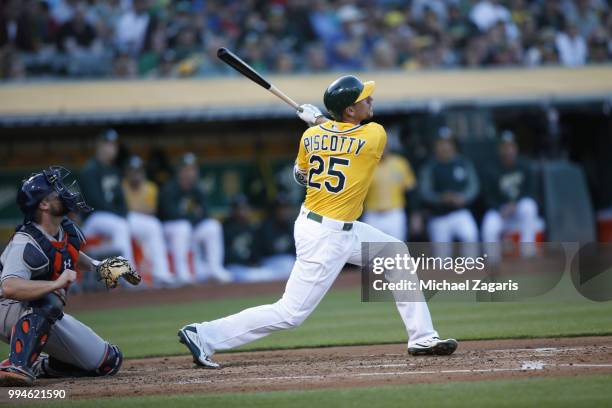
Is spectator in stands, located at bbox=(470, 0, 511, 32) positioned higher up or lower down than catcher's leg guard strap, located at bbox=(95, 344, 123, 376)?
higher up

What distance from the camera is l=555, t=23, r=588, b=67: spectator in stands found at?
1578 cm

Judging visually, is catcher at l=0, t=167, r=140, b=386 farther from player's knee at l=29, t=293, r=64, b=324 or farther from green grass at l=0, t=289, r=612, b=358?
green grass at l=0, t=289, r=612, b=358

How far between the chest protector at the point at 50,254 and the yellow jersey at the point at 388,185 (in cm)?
788

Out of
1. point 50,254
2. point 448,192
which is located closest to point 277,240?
point 448,192

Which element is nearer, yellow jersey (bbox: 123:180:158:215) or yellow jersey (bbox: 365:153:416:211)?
yellow jersey (bbox: 123:180:158:215)

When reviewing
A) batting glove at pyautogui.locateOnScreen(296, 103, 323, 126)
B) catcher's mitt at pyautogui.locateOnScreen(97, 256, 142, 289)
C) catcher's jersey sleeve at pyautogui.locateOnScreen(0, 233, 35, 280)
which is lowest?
catcher's mitt at pyautogui.locateOnScreen(97, 256, 142, 289)

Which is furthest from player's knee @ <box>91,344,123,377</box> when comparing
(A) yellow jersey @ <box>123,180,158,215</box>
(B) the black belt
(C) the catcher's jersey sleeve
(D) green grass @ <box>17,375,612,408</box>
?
(A) yellow jersey @ <box>123,180,158,215</box>

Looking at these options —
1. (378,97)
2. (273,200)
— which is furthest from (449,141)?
(273,200)

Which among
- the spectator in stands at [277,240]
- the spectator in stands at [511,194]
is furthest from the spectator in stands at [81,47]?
the spectator in stands at [511,194]

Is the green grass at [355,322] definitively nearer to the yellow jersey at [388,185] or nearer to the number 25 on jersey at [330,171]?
the number 25 on jersey at [330,171]

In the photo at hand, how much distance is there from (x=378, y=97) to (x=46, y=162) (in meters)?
4.77

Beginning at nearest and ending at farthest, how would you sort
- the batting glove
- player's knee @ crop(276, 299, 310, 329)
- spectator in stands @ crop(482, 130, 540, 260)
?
Result: player's knee @ crop(276, 299, 310, 329), the batting glove, spectator in stands @ crop(482, 130, 540, 260)

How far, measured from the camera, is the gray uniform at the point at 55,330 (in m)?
5.54

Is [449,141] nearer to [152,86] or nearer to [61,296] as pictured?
[152,86]
